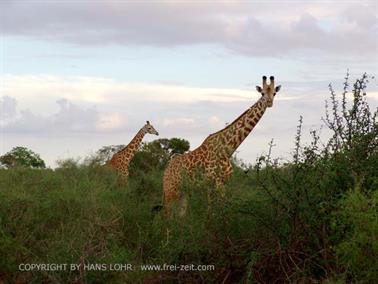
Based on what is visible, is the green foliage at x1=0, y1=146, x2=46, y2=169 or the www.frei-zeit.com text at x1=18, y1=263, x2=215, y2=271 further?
the green foliage at x1=0, y1=146, x2=46, y2=169

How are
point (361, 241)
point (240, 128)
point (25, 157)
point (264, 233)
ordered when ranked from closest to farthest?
1. point (361, 241)
2. point (264, 233)
3. point (240, 128)
4. point (25, 157)

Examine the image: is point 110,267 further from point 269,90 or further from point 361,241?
point 269,90

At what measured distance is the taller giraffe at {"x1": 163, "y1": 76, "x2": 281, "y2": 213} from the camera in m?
11.0

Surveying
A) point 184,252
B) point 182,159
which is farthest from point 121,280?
point 182,159

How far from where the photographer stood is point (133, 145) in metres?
17.0

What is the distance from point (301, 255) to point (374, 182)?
34.9 inches

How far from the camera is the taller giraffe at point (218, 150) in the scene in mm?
10977

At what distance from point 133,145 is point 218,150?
6.00 metres

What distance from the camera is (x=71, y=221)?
369 inches

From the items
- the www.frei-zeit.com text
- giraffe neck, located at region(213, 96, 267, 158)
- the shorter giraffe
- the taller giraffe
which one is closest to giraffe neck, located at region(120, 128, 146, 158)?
the shorter giraffe

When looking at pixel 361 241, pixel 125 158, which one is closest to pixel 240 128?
pixel 125 158

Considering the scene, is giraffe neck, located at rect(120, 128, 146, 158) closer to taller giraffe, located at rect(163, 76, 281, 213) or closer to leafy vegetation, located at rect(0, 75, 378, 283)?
taller giraffe, located at rect(163, 76, 281, 213)

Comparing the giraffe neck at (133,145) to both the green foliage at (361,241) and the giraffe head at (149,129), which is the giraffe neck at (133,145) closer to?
the giraffe head at (149,129)

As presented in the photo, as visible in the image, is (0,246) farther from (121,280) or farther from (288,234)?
(288,234)
